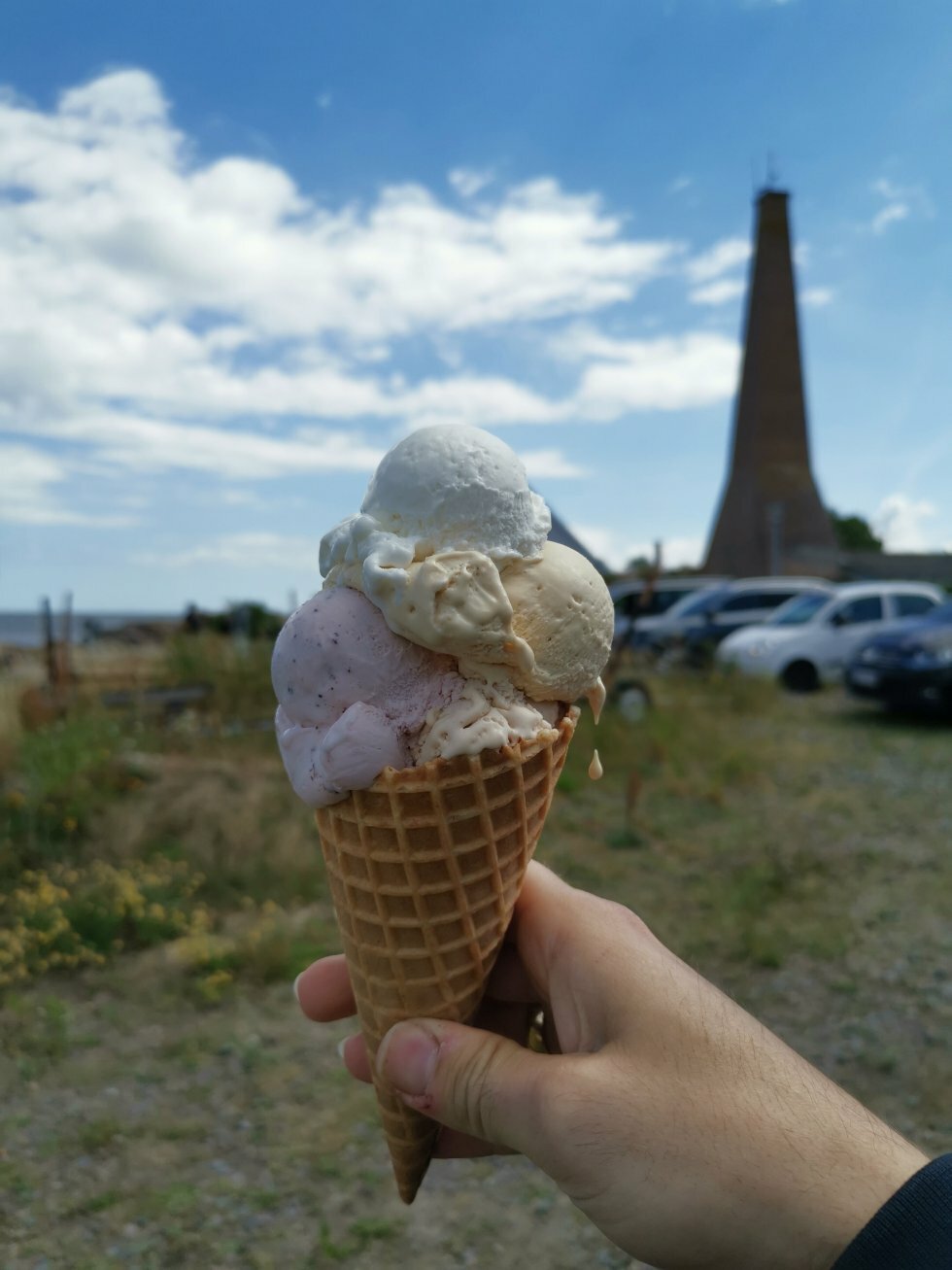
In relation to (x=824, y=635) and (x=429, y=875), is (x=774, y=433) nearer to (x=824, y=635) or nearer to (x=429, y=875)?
(x=824, y=635)

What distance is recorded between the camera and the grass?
3256 millimetres

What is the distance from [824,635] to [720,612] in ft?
8.05

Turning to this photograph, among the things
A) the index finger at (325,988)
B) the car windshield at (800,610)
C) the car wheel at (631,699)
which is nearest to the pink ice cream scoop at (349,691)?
the index finger at (325,988)

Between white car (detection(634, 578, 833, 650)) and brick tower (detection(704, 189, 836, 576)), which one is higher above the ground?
brick tower (detection(704, 189, 836, 576))

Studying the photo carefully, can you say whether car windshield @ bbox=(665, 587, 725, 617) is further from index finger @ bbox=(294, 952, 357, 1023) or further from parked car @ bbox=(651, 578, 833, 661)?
index finger @ bbox=(294, 952, 357, 1023)

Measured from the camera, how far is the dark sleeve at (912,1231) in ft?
4.91

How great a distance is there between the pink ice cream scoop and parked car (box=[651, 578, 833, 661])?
13624 mm

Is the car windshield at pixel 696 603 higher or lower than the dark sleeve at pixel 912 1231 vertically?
higher

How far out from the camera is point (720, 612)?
647 inches

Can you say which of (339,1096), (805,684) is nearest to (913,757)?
(805,684)

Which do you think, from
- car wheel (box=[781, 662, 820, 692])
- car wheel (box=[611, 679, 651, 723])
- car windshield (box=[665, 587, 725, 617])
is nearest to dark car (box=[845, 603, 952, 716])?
car wheel (box=[781, 662, 820, 692])

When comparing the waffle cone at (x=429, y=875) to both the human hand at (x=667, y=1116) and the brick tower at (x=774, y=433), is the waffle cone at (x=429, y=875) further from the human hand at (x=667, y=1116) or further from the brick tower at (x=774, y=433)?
the brick tower at (x=774, y=433)

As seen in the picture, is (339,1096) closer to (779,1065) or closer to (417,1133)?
(417,1133)

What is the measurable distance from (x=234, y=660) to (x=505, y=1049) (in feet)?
28.8
